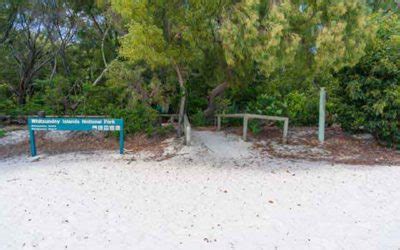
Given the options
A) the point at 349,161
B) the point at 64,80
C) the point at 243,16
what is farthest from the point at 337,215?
the point at 64,80

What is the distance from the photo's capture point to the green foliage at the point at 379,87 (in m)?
7.92

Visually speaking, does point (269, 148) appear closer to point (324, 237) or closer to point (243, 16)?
point (243, 16)

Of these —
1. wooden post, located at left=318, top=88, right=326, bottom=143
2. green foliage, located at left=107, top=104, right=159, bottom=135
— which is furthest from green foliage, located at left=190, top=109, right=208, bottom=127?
wooden post, located at left=318, top=88, right=326, bottom=143

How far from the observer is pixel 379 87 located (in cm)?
809

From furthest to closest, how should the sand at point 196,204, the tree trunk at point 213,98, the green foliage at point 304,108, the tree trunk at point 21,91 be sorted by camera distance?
the tree trunk at point 21,91, the green foliage at point 304,108, the tree trunk at point 213,98, the sand at point 196,204

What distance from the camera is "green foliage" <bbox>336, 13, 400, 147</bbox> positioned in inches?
312

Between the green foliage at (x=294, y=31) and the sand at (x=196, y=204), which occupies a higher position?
the green foliage at (x=294, y=31)

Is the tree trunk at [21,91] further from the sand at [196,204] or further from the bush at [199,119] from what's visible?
the bush at [199,119]

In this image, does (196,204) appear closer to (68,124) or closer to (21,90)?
(68,124)

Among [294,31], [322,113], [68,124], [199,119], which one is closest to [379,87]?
[322,113]

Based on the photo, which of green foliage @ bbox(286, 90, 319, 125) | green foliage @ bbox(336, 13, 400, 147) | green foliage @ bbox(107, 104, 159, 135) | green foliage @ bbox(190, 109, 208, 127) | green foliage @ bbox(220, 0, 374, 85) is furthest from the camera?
green foliage @ bbox(190, 109, 208, 127)

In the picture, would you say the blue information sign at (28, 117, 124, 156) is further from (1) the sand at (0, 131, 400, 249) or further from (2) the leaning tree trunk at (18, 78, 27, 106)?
(2) the leaning tree trunk at (18, 78, 27, 106)

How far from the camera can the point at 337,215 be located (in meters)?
4.73

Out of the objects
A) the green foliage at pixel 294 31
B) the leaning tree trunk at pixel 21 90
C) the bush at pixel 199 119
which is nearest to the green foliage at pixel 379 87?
the green foliage at pixel 294 31
